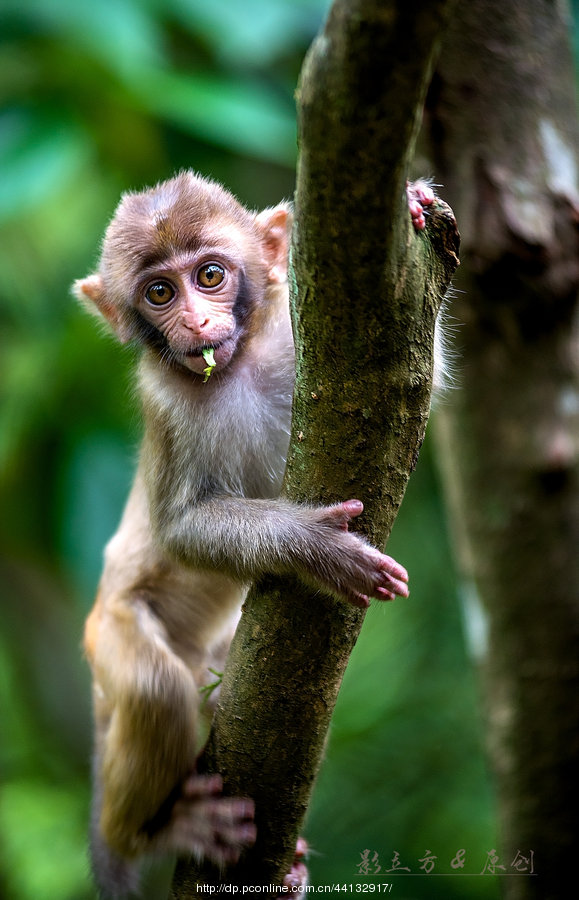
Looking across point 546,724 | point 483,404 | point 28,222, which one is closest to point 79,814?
point 546,724

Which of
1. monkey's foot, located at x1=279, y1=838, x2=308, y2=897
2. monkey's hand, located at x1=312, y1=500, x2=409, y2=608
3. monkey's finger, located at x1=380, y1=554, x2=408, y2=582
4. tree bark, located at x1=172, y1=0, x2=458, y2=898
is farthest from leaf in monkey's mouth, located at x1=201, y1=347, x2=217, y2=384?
monkey's foot, located at x1=279, y1=838, x2=308, y2=897

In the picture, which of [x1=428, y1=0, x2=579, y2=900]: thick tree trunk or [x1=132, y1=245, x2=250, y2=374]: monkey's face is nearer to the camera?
[x1=132, y1=245, x2=250, y2=374]: monkey's face

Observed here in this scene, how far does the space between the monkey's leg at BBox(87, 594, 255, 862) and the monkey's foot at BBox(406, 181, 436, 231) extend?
2038mm

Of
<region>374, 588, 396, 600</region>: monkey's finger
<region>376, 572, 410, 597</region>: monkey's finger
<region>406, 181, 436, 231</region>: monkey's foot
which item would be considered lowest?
<region>374, 588, 396, 600</region>: monkey's finger

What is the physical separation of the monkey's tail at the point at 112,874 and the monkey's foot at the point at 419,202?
2837mm

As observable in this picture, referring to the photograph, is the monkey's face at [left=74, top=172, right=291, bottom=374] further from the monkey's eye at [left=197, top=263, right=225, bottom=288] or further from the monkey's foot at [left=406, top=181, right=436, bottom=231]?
the monkey's foot at [left=406, top=181, right=436, bottom=231]

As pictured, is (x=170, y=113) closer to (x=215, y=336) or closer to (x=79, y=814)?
(x=215, y=336)

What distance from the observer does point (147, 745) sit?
3283mm

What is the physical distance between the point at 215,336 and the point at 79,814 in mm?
4259

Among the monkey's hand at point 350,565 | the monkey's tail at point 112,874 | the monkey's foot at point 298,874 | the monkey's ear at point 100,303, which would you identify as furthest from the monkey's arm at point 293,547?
the monkey's tail at point 112,874

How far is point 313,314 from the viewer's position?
2.07 metres

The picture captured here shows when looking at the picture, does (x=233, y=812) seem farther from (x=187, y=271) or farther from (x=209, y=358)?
(x=187, y=271)

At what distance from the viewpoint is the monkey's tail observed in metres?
3.63

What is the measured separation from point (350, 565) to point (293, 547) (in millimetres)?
220
